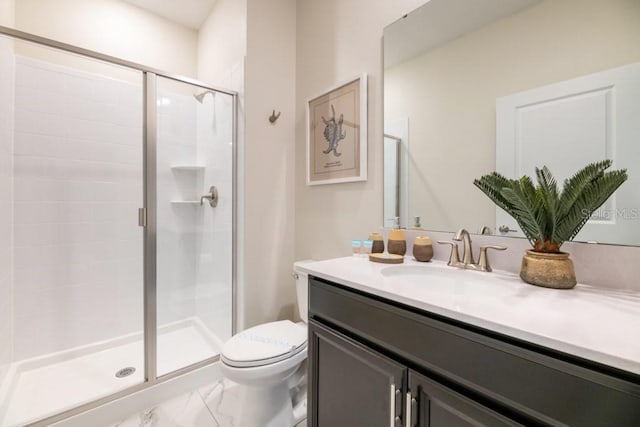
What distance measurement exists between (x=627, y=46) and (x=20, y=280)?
311 cm

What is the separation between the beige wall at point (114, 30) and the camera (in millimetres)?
1883

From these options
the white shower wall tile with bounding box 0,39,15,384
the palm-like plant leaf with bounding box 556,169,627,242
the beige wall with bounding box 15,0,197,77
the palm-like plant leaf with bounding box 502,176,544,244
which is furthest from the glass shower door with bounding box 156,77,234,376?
the palm-like plant leaf with bounding box 556,169,627,242

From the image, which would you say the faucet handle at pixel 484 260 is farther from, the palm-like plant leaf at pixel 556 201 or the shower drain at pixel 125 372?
the shower drain at pixel 125 372

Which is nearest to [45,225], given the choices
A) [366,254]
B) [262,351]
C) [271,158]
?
[271,158]

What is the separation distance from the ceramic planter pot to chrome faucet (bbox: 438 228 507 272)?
6.4 inches

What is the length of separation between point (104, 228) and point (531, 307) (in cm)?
253

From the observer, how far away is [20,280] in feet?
5.87

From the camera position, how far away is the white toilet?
1.21 metres

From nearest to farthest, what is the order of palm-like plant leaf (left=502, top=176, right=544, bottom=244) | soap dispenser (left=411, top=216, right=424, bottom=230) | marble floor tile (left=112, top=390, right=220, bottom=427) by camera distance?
palm-like plant leaf (left=502, top=176, right=544, bottom=244), soap dispenser (left=411, top=216, right=424, bottom=230), marble floor tile (left=112, top=390, right=220, bottom=427)

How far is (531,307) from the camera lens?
0.66 m

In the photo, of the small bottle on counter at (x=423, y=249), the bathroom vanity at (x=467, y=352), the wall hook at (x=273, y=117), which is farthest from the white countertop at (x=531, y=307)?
the wall hook at (x=273, y=117)

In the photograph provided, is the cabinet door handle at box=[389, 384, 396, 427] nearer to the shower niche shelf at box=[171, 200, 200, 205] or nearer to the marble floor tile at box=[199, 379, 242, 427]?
the marble floor tile at box=[199, 379, 242, 427]

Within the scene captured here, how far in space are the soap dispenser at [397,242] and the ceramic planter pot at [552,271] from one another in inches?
19.7

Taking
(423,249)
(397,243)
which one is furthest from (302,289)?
(423,249)
